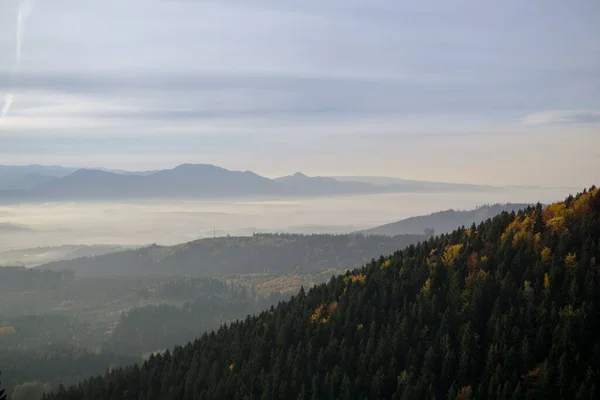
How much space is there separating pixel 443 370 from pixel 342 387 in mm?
30541

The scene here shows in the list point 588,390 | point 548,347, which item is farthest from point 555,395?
point 548,347

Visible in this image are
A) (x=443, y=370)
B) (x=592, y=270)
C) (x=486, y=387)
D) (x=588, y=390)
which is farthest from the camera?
(x=592, y=270)

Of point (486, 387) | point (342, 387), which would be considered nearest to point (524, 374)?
point (486, 387)

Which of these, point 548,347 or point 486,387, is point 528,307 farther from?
point 486,387

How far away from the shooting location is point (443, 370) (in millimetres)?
186625

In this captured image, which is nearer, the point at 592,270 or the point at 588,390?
the point at 588,390

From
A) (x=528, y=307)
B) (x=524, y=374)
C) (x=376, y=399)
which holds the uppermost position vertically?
(x=528, y=307)

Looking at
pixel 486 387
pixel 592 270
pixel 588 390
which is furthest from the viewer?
pixel 592 270

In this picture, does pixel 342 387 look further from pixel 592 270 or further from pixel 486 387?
pixel 592 270

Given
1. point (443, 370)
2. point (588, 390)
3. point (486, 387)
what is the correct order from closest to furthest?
point (588, 390)
point (486, 387)
point (443, 370)

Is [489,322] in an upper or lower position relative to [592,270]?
lower

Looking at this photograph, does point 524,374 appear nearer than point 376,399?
Yes

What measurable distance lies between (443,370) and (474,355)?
10207 millimetres

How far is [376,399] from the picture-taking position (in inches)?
7584
